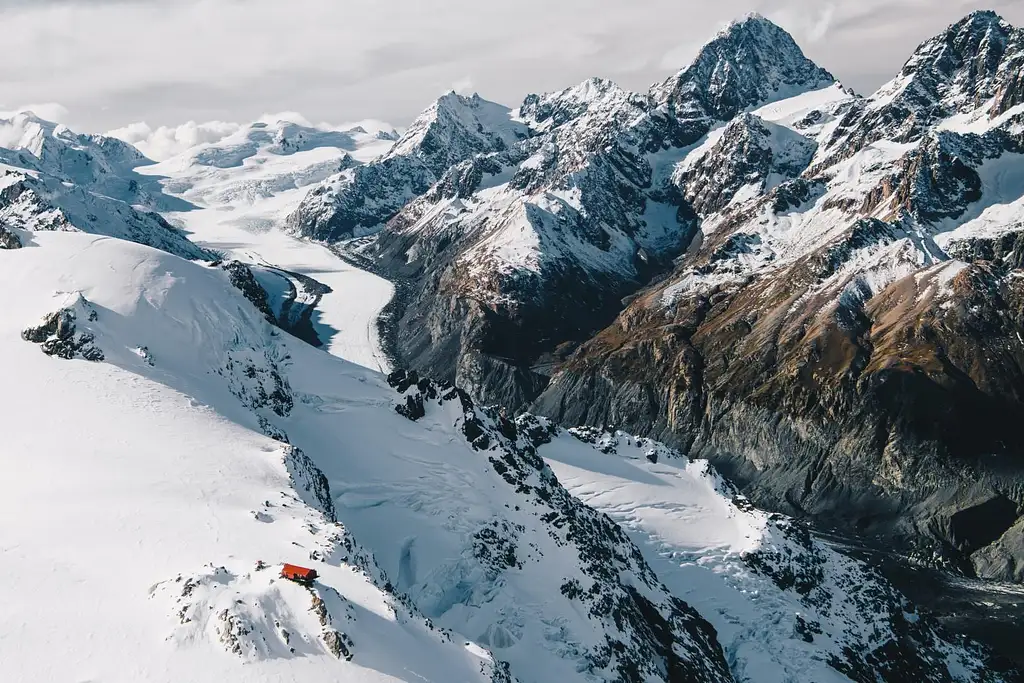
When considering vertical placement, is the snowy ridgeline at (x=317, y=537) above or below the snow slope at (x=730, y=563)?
above

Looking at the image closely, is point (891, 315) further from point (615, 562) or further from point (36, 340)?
point (36, 340)

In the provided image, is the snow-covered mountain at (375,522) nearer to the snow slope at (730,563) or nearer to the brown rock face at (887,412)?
the snow slope at (730,563)

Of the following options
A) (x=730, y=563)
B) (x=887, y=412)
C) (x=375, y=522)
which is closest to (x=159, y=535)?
(x=375, y=522)

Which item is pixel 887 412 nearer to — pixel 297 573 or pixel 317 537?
pixel 317 537

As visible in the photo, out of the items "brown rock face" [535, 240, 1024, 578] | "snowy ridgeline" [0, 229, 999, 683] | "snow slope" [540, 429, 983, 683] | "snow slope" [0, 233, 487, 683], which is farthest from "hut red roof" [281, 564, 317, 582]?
"brown rock face" [535, 240, 1024, 578]

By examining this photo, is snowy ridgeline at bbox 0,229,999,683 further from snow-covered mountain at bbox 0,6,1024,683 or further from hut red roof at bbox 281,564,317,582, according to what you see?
hut red roof at bbox 281,564,317,582

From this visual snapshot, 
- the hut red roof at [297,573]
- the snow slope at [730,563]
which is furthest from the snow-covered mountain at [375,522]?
the hut red roof at [297,573]

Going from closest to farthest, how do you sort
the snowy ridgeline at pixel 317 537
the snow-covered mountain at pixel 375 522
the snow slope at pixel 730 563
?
the snowy ridgeline at pixel 317 537 < the snow-covered mountain at pixel 375 522 < the snow slope at pixel 730 563

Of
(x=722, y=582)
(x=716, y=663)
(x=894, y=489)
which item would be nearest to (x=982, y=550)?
(x=894, y=489)
